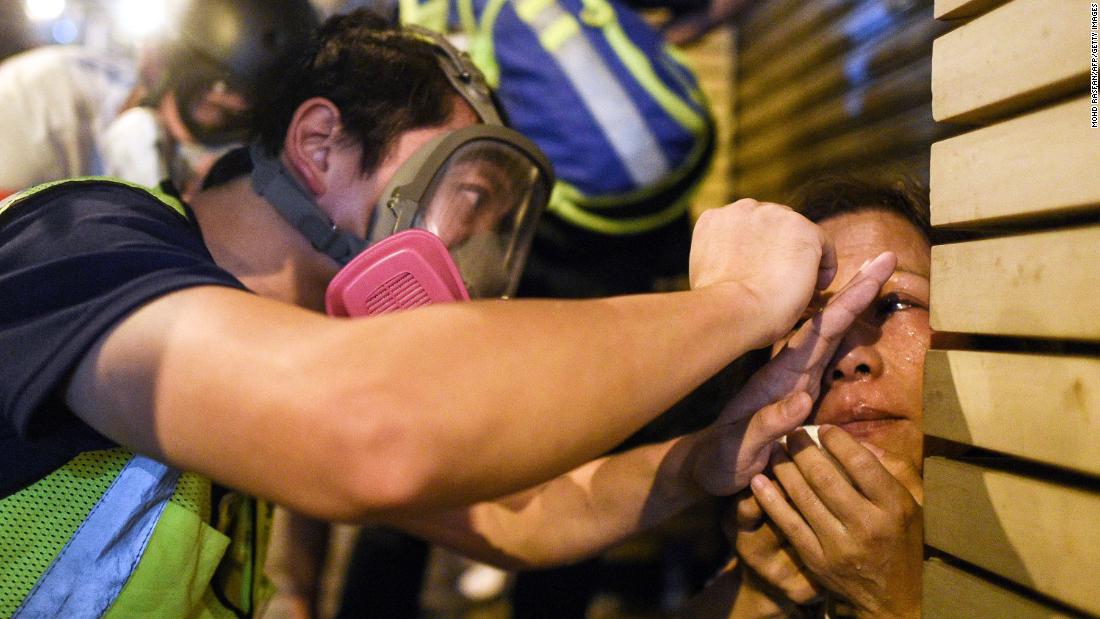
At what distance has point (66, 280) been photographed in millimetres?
1180

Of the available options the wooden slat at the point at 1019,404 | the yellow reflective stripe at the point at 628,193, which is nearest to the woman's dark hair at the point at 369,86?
the yellow reflective stripe at the point at 628,193

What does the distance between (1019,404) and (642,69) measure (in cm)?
192

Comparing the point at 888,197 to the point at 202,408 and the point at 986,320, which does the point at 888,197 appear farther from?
the point at 202,408

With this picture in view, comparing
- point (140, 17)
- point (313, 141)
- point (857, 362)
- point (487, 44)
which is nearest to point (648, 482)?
point (857, 362)

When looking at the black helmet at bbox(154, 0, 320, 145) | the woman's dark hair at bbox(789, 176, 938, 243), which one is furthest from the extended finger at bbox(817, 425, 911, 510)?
the black helmet at bbox(154, 0, 320, 145)

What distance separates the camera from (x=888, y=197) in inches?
80.6

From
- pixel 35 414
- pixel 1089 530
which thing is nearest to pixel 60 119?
pixel 35 414

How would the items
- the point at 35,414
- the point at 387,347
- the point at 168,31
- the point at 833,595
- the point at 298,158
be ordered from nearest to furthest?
1. the point at 387,347
2. the point at 35,414
3. the point at 833,595
4. the point at 298,158
5. the point at 168,31

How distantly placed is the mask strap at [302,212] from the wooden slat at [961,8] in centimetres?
118

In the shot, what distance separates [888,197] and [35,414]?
1.77 meters

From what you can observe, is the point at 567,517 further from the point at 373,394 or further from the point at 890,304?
the point at 373,394

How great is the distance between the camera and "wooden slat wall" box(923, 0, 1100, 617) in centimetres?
108

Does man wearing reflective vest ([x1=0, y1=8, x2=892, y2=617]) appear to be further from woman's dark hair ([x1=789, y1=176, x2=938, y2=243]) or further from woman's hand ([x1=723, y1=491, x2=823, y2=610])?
woman's dark hair ([x1=789, y1=176, x2=938, y2=243])

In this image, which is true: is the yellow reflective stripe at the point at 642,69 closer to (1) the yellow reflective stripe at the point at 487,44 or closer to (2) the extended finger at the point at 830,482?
(1) the yellow reflective stripe at the point at 487,44
